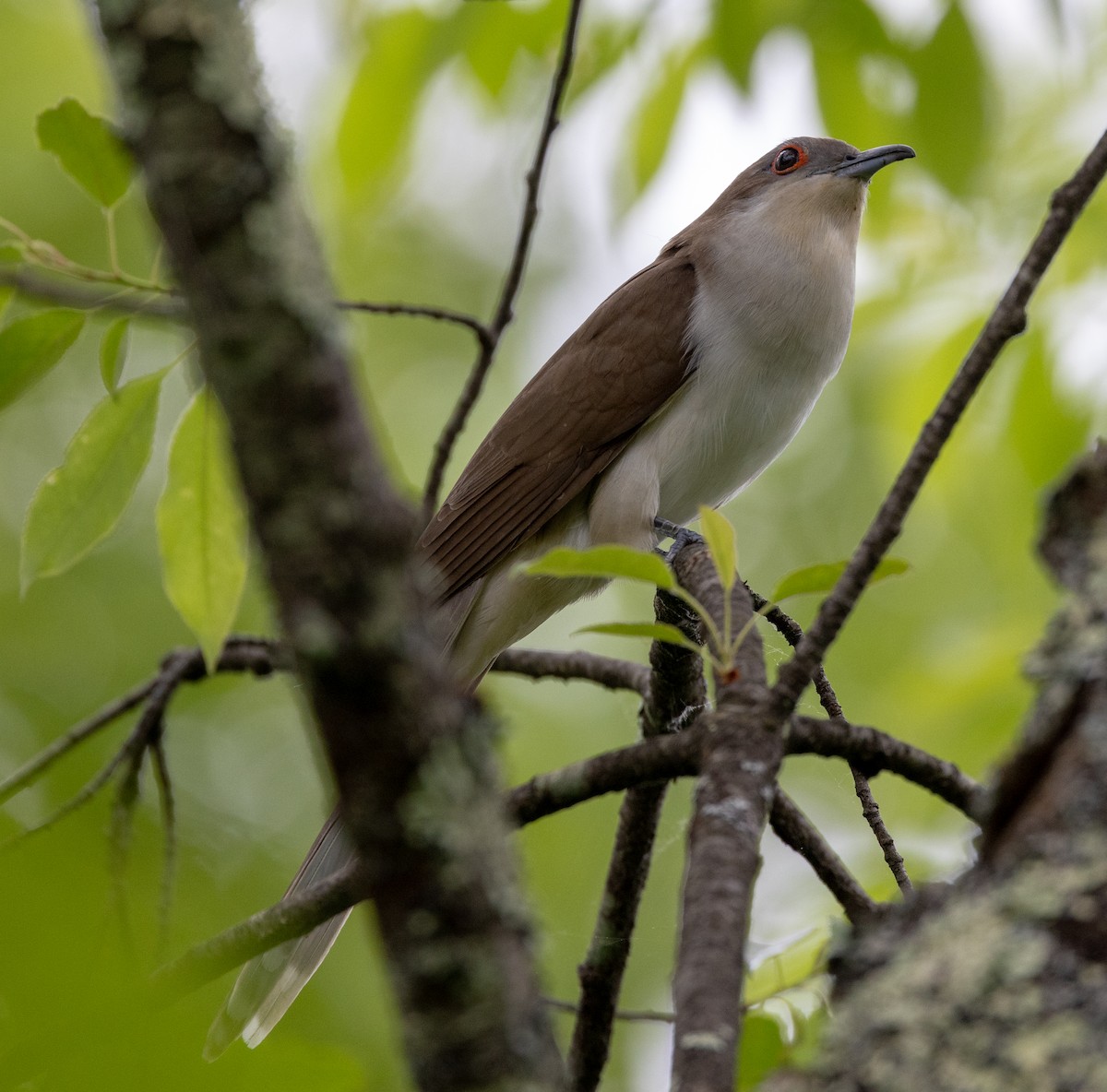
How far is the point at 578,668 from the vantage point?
3418 millimetres

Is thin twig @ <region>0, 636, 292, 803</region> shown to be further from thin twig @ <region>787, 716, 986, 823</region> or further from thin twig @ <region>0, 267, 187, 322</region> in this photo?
thin twig @ <region>787, 716, 986, 823</region>

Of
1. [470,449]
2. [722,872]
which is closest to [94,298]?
[722,872]

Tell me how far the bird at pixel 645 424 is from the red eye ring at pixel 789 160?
1.42 feet

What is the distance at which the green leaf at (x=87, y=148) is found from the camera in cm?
231

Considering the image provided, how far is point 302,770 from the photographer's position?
8102mm

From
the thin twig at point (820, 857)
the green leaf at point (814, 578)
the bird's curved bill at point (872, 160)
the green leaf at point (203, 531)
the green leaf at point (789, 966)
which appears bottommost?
the green leaf at point (789, 966)

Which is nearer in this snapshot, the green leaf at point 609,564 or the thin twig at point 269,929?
the green leaf at point 609,564

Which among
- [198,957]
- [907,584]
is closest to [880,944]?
[198,957]

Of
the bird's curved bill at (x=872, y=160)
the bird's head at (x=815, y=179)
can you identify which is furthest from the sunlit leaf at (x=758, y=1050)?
the bird's head at (x=815, y=179)

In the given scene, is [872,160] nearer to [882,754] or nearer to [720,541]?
[720,541]

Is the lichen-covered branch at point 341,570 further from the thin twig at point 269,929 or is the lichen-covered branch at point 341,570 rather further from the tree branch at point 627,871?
the tree branch at point 627,871

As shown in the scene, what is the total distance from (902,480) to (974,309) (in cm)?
270

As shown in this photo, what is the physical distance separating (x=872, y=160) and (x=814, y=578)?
3.26 metres

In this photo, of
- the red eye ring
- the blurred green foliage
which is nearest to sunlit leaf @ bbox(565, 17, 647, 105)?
the blurred green foliage
